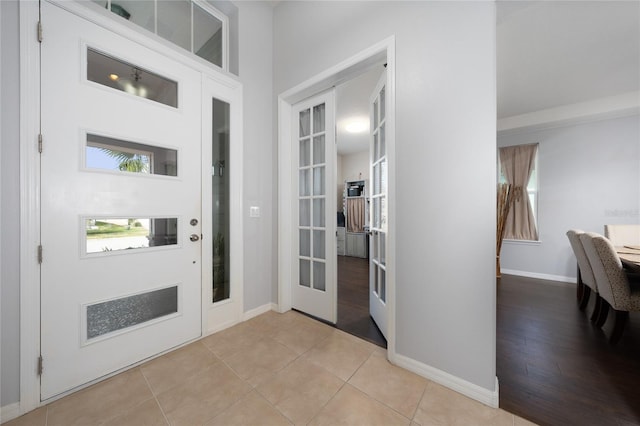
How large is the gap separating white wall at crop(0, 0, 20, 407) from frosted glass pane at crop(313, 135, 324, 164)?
6.59ft

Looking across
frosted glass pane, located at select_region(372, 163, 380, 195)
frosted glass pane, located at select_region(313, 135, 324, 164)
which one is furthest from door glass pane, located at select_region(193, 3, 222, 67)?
frosted glass pane, located at select_region(372, 163, 380, 195)

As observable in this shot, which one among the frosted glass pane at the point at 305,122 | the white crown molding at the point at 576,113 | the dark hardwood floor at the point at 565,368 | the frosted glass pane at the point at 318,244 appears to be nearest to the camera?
the dark hardwood floor at the point at 565,368

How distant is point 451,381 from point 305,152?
7.54 ft

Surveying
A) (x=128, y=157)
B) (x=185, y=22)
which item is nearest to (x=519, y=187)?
(x=185, y=22)

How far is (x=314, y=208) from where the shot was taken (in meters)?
2.42

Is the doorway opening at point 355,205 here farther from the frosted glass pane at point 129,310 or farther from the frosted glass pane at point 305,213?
the frosted glass pane at point 129,310

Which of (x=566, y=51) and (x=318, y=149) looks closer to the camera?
(x=318, y=149)

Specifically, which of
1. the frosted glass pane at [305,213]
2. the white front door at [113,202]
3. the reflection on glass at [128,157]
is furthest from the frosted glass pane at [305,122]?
the reflection on glass at [128,157]

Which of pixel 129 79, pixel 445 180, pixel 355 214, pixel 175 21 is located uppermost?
pixel 175 21

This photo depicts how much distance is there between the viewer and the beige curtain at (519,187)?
13.9ft

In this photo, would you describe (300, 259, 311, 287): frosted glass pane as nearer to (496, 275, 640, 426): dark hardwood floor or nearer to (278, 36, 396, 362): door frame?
(278, 36, 396, 362): door frame

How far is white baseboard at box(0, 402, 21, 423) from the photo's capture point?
118 centimetres

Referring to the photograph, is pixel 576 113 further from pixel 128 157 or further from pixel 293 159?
pixel 128 157

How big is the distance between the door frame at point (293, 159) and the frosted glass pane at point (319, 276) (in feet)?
0.68
